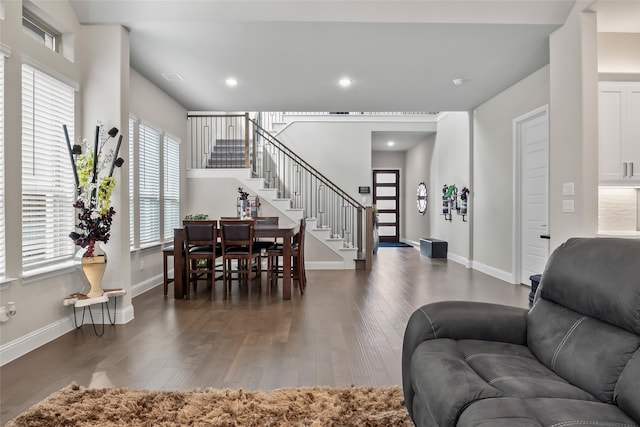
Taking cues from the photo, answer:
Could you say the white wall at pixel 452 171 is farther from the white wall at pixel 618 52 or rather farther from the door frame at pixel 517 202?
the white wall at pixel 618 52

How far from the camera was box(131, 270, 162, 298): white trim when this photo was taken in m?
5.15

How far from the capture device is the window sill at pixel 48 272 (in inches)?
122

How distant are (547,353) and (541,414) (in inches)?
25.5

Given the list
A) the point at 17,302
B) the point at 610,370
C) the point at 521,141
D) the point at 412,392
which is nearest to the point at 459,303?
the point at 412,392

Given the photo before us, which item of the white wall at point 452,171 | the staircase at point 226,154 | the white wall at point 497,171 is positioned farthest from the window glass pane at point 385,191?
the white wall at point 497,171

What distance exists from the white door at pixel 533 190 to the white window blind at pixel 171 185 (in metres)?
5.53

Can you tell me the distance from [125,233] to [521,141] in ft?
18.0

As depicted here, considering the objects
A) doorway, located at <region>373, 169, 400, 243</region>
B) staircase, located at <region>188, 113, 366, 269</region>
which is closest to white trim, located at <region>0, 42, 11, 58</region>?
staircase, located at <region>188, 113, 366, 269</region>

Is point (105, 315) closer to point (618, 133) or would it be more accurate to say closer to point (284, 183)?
point (618, 133)

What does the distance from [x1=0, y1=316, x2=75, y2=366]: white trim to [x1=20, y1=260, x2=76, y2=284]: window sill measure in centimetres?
43

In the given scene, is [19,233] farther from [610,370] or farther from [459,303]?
[610,370]

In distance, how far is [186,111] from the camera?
734 centimetres

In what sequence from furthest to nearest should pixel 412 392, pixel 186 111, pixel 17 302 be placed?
pixel 186 111 < pixel 17 302 < pixel 412 392

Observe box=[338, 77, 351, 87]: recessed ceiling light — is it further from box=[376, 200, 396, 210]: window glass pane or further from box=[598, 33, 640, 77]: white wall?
box=[376, 200, 396, 210]: window glass pane
